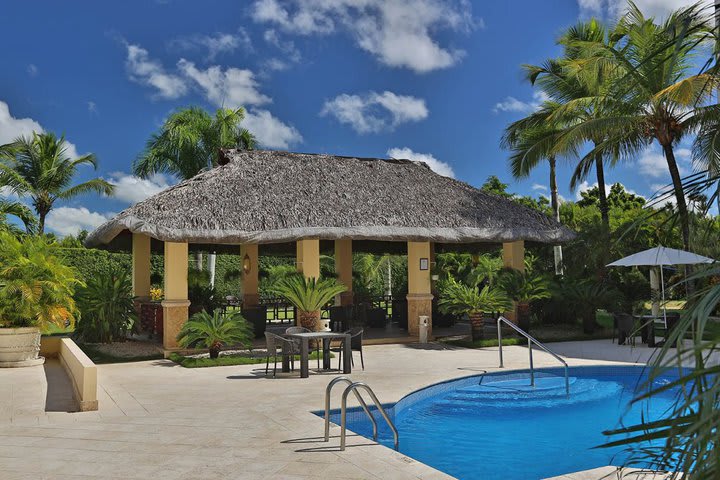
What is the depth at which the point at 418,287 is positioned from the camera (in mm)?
15422

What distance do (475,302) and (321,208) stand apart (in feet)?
13.5

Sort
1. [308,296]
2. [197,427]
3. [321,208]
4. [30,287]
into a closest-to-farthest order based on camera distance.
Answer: [197,427], [30,287], [308,296], [321,208]

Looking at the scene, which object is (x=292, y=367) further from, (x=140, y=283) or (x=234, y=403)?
(x=140, y=283)

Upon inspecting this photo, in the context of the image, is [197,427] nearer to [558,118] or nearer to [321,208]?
[321,208]

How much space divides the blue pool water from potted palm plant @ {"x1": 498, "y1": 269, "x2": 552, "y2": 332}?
461 cm

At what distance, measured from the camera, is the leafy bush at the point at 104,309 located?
46.9 ft

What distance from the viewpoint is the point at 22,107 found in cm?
3008

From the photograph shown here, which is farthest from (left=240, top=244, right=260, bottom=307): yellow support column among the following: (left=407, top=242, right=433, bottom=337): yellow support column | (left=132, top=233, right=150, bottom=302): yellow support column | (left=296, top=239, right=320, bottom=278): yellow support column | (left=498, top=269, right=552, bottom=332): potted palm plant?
(left=498, top=269, right=552, bottom=332): potted palm plant

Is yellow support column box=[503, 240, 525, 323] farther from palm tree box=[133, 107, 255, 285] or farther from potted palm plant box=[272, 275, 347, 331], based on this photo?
palm tree box=[133, 107, 255, 285]

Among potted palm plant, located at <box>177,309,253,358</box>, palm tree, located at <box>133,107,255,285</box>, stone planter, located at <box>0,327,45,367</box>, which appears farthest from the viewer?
palm tree, located at <box>133,107,255,285</box>

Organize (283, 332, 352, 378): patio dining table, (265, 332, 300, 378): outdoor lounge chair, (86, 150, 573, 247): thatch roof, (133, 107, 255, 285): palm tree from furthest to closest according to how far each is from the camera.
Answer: (133, 107, 255, 285): palm tree
(86, 150, 573, 247): thatch roof
(265, 332, 300, 378): outdoor lounge chair
(283, 332, 352, 378): patio dining table

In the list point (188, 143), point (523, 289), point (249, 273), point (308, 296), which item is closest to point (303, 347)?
point (308, 296)

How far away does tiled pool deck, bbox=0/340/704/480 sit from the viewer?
5301mm

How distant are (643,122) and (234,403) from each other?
1284cm
